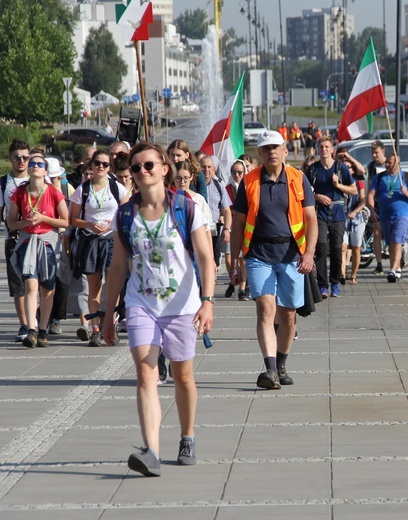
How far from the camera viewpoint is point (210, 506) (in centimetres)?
555

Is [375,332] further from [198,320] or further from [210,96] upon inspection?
[210,96]

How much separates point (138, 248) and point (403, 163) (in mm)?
17333

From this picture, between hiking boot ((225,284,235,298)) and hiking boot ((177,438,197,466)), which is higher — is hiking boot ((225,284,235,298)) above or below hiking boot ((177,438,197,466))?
below

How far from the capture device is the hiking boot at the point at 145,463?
237 inches

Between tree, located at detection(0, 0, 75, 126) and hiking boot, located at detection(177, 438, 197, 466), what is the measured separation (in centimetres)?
6226

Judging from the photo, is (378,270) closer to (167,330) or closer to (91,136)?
(167,330)

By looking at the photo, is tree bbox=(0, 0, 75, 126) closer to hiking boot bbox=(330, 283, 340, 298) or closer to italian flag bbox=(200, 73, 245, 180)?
italian flag bbox=(200, 73, 245, 180)

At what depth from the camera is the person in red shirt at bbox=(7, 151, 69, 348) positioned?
11219 millimetres

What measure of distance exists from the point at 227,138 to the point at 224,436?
11516mm

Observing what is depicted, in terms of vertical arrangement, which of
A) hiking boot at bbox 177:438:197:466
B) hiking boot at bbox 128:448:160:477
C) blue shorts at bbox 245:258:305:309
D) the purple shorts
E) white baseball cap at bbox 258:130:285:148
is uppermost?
white baseball cap at bbox 258:130:285:148

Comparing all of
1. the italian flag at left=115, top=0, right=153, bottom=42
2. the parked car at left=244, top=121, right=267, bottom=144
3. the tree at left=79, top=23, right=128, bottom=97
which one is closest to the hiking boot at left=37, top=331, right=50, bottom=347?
the italian flag at left=115, top=0, right=153, bottom=42

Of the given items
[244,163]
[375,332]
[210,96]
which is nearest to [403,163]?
[244,163]

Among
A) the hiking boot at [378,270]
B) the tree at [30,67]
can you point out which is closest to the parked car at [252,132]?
the tree at [30,67]

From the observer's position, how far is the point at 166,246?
20.5 feet
